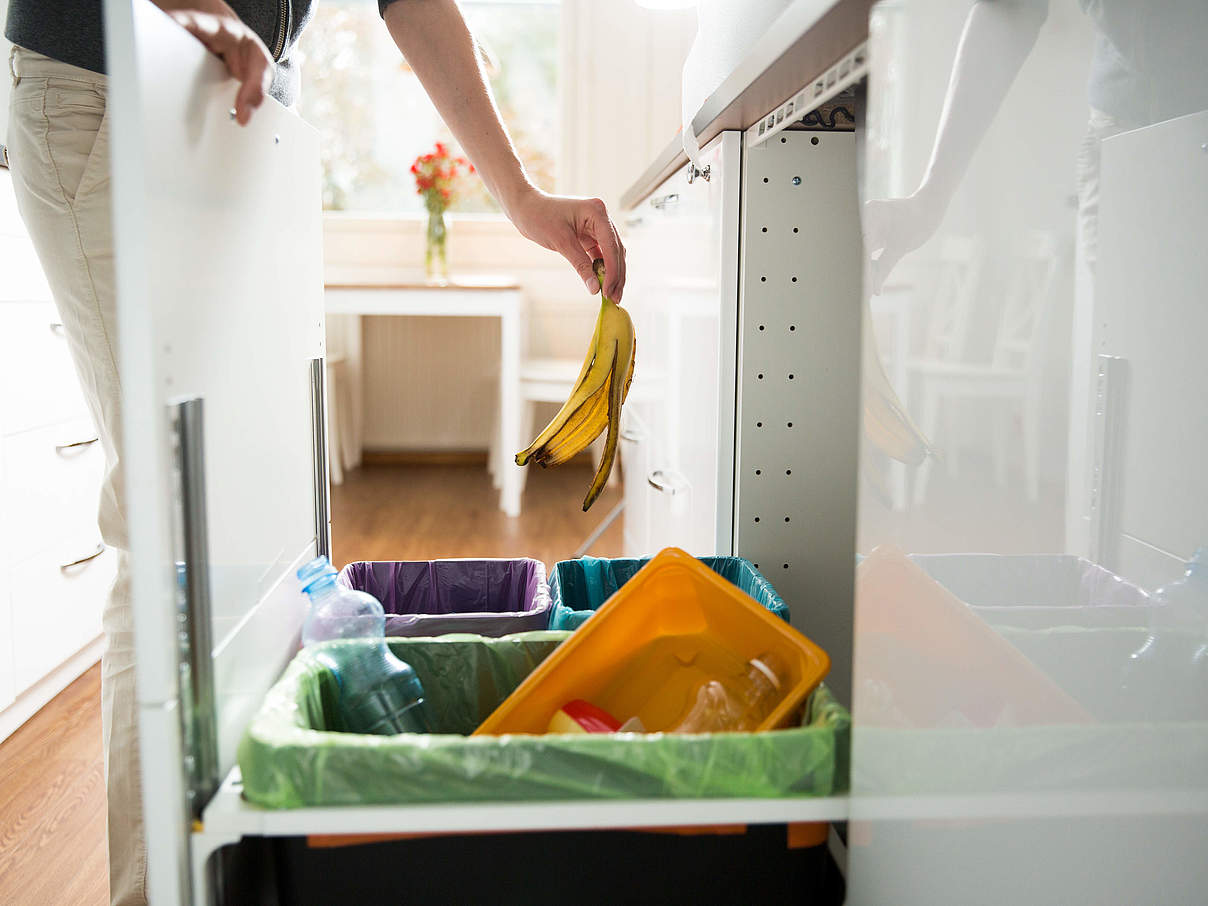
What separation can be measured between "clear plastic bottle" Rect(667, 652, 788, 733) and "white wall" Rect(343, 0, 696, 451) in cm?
355

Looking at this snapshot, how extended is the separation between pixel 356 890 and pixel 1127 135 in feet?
2.40

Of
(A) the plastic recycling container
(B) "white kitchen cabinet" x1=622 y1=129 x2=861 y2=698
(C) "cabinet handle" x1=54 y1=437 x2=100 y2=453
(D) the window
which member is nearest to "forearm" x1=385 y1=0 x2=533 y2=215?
(B) "white kitchen cabinet" x1=622 y1=129 x2=861 y2=698

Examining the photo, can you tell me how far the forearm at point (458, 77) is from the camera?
118 cm

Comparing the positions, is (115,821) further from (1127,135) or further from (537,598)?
(1127,135)

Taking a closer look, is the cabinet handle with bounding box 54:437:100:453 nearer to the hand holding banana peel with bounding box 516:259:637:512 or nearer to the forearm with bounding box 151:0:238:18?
the hand holding banana peel with bounding box 516:259:637:512

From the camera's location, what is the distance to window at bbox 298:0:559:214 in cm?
452

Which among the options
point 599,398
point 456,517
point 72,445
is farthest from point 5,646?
point 456,517

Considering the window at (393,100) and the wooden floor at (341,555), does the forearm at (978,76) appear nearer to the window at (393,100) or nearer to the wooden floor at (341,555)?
the wooden floor at (341,555)

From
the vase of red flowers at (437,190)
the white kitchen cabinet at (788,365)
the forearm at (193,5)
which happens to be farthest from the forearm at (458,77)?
the vase of red flowers at (437,190)

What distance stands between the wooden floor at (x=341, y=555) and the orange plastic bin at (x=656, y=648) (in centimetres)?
68

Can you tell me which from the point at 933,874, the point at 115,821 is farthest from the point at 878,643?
the point at 115,821

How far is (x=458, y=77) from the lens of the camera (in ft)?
3.92

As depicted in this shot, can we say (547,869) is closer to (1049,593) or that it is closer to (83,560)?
(1049,593)

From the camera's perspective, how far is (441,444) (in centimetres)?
466
